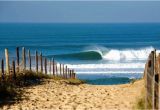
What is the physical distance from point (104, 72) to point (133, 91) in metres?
27.6

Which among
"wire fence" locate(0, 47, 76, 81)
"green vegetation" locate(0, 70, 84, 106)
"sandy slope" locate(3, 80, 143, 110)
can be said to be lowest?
"sandy slope" locate(3, 80, 143, 110)

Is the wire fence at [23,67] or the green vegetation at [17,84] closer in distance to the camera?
the green vegetation at [17,84]

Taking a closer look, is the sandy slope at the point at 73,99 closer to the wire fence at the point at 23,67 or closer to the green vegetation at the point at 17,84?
the green vegetation at the point at 17,84

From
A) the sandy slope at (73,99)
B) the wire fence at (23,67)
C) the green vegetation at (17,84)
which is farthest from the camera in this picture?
the wire fence at (23,67)

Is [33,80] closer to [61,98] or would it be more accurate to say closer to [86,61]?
[61,98]

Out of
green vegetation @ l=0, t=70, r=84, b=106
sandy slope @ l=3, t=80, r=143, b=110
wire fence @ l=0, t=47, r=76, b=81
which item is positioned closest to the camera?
sandy slope @ l=3, t=80, r=143, b=110

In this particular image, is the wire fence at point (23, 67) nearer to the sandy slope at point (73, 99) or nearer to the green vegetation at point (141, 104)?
the sandy slope at point (73, 99)

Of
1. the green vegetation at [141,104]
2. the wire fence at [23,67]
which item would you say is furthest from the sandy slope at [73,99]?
the wire fence at [23,67]

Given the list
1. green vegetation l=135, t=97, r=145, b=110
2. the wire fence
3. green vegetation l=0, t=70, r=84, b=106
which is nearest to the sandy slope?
green vegetation l=0, t=70, r=84, b=106

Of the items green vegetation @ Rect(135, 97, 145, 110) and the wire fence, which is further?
the wire fence

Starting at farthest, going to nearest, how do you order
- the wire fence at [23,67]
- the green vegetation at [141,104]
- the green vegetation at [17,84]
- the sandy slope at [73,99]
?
the wire fence at [23,67] → the green vegetation at [17,84] → the sandy slope at [73,99] → the green vegetation at [141,104]

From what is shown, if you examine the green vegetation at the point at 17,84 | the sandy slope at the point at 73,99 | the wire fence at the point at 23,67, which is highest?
the wire fence at the point at 23,67

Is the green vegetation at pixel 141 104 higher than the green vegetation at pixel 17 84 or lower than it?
lower

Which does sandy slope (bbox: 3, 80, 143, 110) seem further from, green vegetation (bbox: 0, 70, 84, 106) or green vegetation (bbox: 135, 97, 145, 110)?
green vegetation (bbox: 135, 97, 145, 110)
